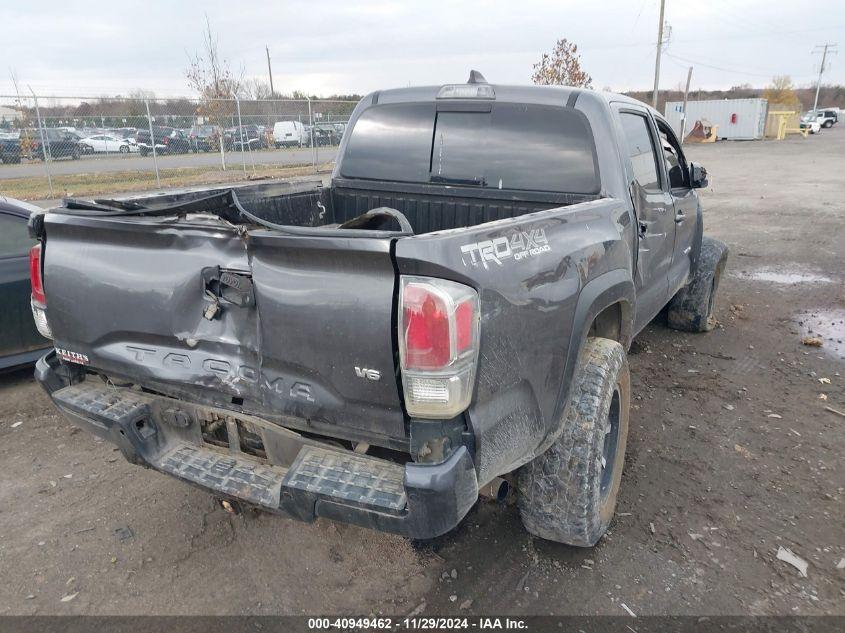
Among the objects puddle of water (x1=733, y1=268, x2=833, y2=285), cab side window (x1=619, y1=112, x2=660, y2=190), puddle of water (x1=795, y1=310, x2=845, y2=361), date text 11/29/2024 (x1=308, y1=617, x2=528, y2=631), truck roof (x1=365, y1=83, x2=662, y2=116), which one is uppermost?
truck roof (x1=365, y1=83, x2=662, y2=116)

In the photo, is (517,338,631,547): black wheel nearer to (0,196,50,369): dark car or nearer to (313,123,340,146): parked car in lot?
(0,196,50,369): dark car

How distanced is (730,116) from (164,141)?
40809 mm

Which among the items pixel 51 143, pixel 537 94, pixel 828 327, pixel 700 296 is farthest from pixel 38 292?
pixel 51 143

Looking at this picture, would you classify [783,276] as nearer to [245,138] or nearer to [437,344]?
[437,344]

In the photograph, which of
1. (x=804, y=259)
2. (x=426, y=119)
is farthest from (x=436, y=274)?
(x=804, y=259)

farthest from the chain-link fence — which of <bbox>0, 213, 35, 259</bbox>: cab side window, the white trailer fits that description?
the white trailer

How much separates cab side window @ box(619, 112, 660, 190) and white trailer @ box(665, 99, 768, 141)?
44640 millimetres

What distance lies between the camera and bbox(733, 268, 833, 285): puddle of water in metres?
7.76

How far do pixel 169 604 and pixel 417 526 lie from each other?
1.28 meters

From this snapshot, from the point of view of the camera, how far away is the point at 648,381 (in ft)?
16.0

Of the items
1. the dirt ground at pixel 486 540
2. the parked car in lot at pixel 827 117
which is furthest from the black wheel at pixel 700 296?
the parked car in lot at pixel 827 117

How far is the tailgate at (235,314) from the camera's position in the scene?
2096 mm

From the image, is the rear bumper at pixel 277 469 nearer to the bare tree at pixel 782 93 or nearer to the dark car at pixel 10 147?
the dark car at pixel 10 147

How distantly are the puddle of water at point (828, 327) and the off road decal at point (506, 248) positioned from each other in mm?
4176
